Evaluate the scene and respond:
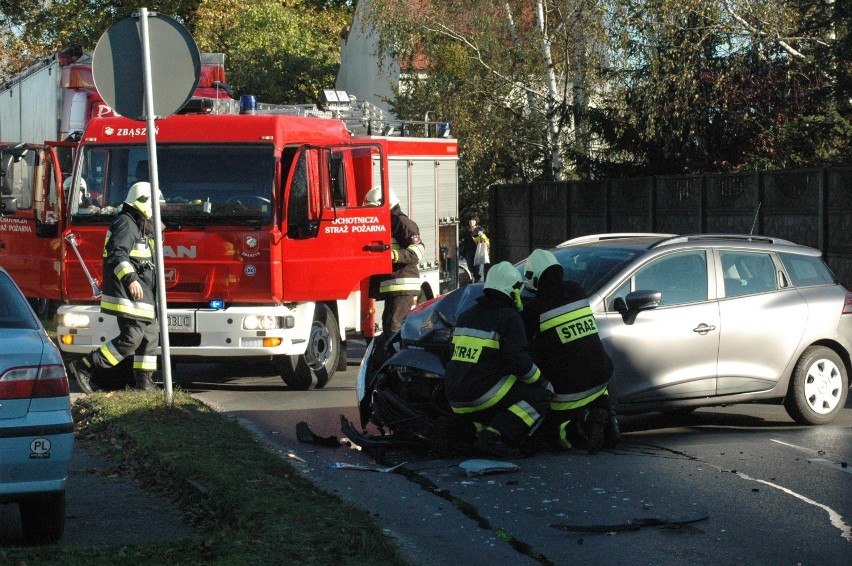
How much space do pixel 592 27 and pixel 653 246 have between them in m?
18.7

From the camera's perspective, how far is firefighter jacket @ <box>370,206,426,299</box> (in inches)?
540

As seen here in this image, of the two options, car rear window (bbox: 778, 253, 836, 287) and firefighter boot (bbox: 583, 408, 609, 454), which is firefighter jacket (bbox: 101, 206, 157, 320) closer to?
firefighter boot (bbox: 583, 408, 609, 454)

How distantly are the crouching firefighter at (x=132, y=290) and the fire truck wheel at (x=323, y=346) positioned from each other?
5.99 feet

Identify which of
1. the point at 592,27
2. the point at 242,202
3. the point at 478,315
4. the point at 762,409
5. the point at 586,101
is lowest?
the point at 762,409

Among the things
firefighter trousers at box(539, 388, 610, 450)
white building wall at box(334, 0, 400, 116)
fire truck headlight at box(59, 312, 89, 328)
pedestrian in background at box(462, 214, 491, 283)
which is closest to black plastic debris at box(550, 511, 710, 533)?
firefighter trousers at box(539, 388, 610, 450)

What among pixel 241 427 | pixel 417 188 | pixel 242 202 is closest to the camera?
pixel 241 427

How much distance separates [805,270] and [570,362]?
2945 mm

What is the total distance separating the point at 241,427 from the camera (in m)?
9.82

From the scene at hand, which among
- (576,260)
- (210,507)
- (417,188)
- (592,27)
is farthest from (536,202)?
(210,507)

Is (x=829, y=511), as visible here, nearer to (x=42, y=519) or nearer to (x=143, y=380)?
(x=42, y=519)

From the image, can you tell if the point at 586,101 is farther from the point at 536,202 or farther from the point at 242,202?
the point at 242,202

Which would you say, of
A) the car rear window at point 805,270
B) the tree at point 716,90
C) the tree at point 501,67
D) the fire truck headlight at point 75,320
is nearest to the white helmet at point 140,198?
the fire truck headlight at point 75,320

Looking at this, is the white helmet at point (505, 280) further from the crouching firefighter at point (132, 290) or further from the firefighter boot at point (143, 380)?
the firefighter boot at point (143, 380)

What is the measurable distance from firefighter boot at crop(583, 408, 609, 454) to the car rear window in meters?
2.66
